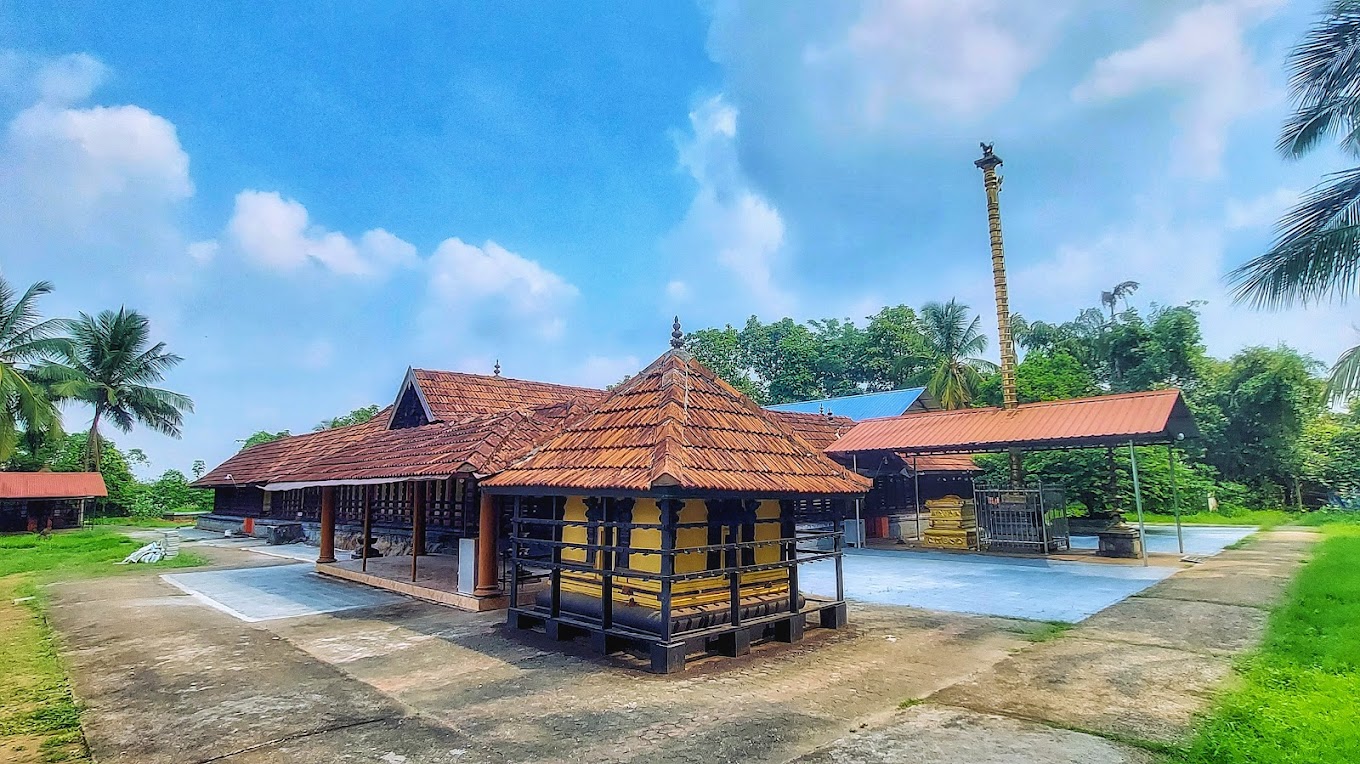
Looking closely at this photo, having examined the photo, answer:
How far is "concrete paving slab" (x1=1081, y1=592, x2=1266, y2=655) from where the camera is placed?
753 cm

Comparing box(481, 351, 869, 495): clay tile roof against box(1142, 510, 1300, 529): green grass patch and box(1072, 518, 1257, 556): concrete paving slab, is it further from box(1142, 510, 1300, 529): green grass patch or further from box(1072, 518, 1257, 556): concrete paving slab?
box(1142, 510, 1300, 529): green grass patch

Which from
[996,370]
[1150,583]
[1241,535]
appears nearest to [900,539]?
[1150,583]

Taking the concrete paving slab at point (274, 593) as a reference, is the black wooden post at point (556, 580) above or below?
above

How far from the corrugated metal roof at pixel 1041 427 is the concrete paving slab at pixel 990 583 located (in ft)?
8.16

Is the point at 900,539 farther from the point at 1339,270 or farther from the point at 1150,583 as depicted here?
the point at 1339,270

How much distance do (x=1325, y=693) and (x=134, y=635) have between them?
12.2m

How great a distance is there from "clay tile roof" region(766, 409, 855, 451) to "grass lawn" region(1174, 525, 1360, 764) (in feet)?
Answer: 39.2

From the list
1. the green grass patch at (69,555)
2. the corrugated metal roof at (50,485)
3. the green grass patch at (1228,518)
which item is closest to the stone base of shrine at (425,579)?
the green grass patch at (69,555)

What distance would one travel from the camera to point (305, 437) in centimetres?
2745

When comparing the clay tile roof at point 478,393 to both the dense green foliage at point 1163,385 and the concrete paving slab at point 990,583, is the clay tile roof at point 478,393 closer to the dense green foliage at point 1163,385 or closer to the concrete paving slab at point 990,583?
the concrete paving slab at point 990,583

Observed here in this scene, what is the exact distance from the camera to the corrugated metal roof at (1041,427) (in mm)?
13742

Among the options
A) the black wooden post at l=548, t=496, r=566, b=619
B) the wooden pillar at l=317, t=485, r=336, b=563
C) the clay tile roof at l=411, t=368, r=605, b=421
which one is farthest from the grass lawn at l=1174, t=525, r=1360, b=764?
the wooden pillar at l=317, t=485, r=336, b=563

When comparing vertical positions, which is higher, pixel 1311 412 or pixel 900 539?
pixel 1311 412

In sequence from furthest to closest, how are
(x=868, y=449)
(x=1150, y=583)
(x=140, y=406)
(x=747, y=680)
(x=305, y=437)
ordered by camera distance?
(x=140, y=406)
(x=305, y=437)
(x=868, y=449)
(x=1150, y=583)
(x=747, y=680)
